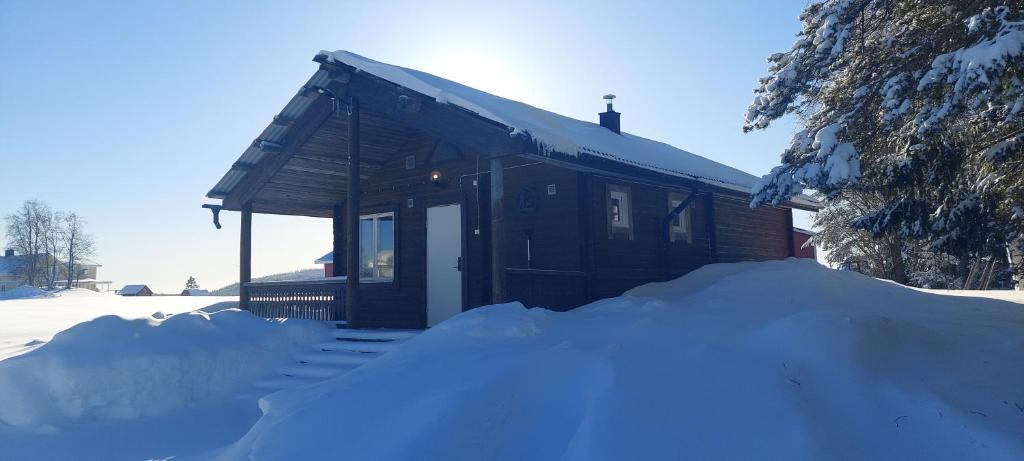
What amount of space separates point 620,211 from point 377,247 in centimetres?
506

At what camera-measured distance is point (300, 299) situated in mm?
11039

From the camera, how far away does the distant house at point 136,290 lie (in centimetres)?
6788

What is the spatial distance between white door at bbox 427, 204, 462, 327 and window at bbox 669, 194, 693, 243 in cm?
463

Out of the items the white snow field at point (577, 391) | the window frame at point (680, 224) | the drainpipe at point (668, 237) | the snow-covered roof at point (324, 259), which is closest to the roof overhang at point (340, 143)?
the drainpipe at point (668, 237)

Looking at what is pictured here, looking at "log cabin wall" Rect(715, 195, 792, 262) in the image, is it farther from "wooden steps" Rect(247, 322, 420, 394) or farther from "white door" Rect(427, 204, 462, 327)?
"wooden steps" Rect(247, 322, 420, 394)

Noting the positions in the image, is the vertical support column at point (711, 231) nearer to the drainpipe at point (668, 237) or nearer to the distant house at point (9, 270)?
the drainpipe at point (668, 237)

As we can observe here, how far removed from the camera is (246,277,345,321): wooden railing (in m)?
10.5

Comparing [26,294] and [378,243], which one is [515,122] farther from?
[26,294]

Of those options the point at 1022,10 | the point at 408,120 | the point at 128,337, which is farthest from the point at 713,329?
the point at 128,337

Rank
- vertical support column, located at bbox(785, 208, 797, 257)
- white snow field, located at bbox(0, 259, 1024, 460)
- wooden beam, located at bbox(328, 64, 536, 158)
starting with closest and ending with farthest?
white snow field, located at bbox(0, 259, 1024, 460)
wooden beam, located at bbox(328, 64, 536, 158)
vertical support column, located at bbox(785, 208, 797, 257)

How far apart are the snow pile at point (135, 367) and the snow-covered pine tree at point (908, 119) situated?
24.7 ft

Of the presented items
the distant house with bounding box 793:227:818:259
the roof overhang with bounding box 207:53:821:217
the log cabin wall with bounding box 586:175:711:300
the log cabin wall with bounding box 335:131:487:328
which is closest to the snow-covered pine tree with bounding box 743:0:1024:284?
the roof overhang with bounding box 207:53:821:217

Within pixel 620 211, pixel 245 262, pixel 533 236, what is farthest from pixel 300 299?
pixel 620 211

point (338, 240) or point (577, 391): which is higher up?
point (338, 240)
